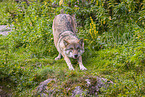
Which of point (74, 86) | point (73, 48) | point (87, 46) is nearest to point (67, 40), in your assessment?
point (73, 48)

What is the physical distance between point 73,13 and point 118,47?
2.74 metres

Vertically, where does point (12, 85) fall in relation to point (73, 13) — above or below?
below

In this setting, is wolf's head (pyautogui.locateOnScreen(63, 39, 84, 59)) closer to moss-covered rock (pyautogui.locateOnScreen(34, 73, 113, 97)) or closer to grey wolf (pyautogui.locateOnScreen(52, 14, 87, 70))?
grey wolf (pyautogui.locateOnScreen(52, 14, 87, 70))

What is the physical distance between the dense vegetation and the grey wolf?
0.42 m

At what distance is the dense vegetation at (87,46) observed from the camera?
4773 mm

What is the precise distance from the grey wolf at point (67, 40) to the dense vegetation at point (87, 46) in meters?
0.42

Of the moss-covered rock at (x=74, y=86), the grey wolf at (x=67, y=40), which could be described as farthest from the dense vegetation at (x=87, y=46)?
the grey wolf at (x=67, y=40)

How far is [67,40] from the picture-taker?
18.6 feet

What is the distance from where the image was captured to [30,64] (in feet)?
19.4

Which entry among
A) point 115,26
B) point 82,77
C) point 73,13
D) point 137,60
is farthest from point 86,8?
point 82,77

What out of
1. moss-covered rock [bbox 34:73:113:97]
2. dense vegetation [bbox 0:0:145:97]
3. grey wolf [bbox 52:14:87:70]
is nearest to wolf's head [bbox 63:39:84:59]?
grey wolf [bbox 52:14:87:70]

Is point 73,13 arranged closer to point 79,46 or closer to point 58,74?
Answer: point 79,46

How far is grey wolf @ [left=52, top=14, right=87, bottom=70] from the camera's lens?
5.60 m

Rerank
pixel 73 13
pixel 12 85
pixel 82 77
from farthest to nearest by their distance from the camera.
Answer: pixel 73 13 → pixel 12 85 → pixel 82 77
